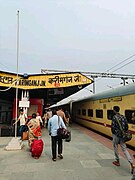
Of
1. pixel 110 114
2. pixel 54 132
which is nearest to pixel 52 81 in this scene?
pixel 110 114

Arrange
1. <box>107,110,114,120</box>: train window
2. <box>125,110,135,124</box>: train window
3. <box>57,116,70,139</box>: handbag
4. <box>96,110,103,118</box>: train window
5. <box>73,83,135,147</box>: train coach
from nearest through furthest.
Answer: <box>57,116,70,139</box>: handbag, <box>125,110,135,124</box>: train window, <box>73,83,135,147</box>: train coach, <box>107,110,114,120</box>: train window, <box>96,110,103,118</box>: train window

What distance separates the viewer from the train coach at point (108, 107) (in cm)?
793

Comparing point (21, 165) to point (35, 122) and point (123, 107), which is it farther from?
point (123, 107)

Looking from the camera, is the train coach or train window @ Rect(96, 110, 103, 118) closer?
the train coach

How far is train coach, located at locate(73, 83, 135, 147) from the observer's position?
7.93 metres

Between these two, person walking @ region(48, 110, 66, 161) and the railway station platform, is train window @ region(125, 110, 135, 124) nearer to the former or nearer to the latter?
the railway station platform

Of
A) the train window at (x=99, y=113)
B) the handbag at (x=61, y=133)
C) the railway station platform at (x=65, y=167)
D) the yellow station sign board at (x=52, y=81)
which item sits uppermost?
the yellow station sign board at (x=52, y=81)

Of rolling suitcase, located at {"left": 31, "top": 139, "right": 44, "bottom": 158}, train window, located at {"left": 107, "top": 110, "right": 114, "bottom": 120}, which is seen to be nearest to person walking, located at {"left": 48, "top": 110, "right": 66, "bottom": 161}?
rolling suitcase, located at {"left": 31, "top": 139, "right": 44, "bottom": 158}

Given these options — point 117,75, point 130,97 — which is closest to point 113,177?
point 130,97

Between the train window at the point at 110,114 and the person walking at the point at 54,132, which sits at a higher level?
the train window at the point at 110,114

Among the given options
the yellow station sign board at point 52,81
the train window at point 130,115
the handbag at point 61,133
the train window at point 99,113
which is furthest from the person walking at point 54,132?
the yellow station sign board at point 52,81

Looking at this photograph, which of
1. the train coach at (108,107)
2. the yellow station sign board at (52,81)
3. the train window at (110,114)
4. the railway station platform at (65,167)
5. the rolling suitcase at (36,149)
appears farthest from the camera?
the yellow station sign board at (52,81)

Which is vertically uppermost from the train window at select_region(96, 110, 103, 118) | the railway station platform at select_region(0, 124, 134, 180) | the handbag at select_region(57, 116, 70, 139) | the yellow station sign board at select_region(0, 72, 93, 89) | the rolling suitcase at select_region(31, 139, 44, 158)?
the yellow station sign board at select_region(0, 72, 93, 89)

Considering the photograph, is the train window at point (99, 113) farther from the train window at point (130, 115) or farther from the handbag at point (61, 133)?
the handbag at point (61, 133)
